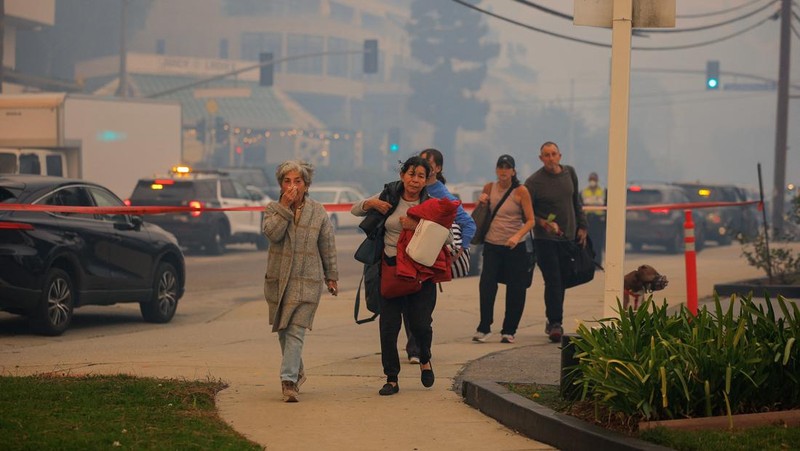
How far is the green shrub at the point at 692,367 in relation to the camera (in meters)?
7.09

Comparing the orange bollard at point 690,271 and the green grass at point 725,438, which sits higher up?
the orange bollard at point 690,271

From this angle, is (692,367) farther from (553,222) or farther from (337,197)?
(337,197)

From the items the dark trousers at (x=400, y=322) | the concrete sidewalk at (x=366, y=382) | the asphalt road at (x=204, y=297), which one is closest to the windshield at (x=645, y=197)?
the asphalt road at (x=204, y=297)

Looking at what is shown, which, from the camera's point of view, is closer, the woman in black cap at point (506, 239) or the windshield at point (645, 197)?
the woman in black cap at point (506, 239)

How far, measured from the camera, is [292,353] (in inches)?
353

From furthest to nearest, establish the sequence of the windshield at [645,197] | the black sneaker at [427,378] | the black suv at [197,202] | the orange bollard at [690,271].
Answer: the windshield at [645,197] → the black suv at [197,202] → the orange bollard at [690,271] → the black sneaker at [427,378]

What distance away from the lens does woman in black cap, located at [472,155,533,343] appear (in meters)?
12.4

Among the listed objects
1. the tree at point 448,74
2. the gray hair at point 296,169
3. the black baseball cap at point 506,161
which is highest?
the tree at point 448,74

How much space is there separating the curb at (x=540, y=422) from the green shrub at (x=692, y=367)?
22 cm

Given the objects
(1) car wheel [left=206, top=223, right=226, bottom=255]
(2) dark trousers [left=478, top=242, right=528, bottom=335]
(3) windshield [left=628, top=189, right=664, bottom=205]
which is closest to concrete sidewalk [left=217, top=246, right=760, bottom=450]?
(2) dark trousers [left=478, top=242, right=528, bottom=335]

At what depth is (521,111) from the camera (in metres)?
151

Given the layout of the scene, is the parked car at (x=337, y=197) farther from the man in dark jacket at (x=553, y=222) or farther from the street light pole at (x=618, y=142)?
the street light pole at (x=618, y=142)

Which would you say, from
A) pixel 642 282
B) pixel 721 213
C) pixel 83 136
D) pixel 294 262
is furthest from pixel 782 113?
pixel 294 262

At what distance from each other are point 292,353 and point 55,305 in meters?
5.72
